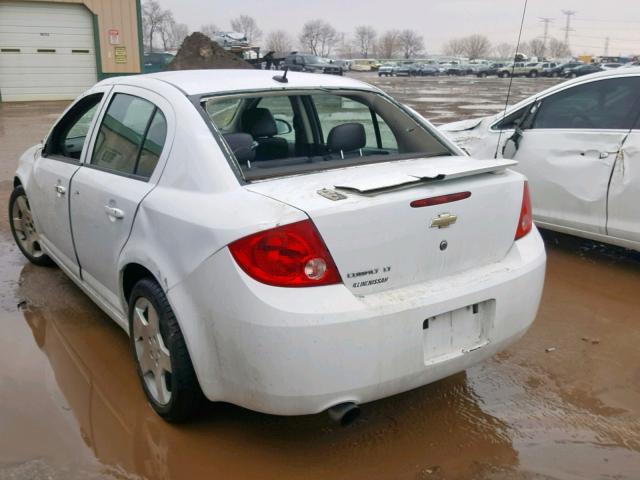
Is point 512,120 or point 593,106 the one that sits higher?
point 593,106

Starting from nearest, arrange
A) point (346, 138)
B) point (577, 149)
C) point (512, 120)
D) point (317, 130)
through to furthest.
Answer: point (346, 138) → point (317, 130) → point (577, 149) → point (512, 120)

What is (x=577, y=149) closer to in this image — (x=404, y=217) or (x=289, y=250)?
(x=404, y=217)

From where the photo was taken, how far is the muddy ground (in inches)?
102

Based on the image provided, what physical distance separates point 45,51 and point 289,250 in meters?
24.7

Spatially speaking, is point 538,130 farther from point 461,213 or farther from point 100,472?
point 100,472

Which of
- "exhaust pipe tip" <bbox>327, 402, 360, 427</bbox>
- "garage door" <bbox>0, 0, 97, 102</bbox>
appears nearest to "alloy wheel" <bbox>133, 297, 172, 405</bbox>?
"exhaust pipe tip" <bbox>327, 402, 360, 427</bbox>

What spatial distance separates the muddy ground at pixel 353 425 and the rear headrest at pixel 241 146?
1.22 meters

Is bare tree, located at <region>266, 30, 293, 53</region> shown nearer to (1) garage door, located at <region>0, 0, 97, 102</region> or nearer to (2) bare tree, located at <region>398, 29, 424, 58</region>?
(2) bare tree, located at <region>398, 29, 424, 58</region>

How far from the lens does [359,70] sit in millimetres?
71562

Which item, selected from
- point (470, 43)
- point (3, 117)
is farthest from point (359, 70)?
point (470, 43)

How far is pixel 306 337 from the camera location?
2.24 m

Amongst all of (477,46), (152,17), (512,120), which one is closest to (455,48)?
(477,46)

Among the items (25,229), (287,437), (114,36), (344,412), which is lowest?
(287,437)

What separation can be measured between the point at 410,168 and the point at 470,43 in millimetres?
137865
